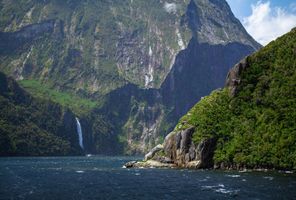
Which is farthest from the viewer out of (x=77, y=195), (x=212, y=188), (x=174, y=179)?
(x=174, y=179)

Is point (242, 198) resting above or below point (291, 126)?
below

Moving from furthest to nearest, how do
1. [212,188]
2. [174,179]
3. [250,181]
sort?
1. [174,179]
2. [250,181]
3. [212,188]

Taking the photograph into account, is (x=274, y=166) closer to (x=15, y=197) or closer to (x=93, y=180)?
(x=93, y=180)

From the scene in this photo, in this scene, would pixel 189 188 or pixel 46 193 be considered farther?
pixel 189 188

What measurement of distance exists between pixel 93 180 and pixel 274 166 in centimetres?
7154

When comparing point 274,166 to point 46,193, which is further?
point 274,166

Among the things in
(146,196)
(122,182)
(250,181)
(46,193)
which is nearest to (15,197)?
(46,193)

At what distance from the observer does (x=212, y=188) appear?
13475 cm

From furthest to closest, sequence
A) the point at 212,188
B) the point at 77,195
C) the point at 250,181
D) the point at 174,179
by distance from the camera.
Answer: the point at 174,179 → the point at 250,181 → the point at 212,188 → the point at 77,195

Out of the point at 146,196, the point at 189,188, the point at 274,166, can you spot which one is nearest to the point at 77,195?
the point at 146,196

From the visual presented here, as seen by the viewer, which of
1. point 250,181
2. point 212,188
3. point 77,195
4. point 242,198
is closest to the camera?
point 242,198

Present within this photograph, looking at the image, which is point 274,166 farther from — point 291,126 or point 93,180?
point 93,180

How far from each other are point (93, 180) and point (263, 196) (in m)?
66.0

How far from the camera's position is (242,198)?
11512 cm
